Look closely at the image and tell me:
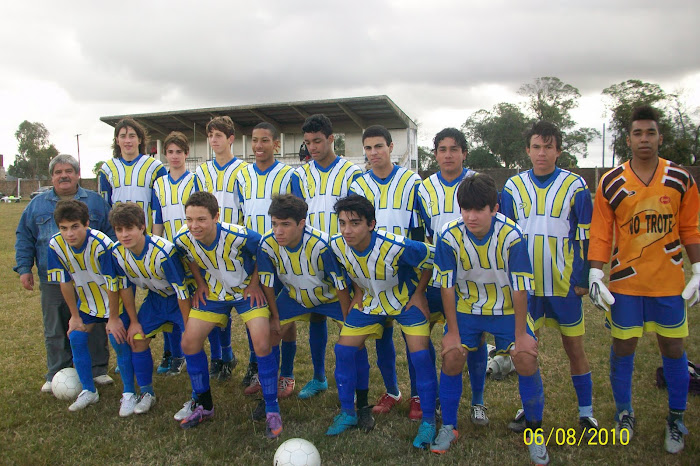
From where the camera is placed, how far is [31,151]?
66.8 metres

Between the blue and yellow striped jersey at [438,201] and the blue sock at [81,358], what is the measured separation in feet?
8.89

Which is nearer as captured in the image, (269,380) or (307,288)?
(269,380)

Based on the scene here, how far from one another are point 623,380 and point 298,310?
2.16 metres

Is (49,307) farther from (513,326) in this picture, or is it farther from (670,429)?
(670,429)

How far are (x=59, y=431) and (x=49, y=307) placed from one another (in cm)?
115

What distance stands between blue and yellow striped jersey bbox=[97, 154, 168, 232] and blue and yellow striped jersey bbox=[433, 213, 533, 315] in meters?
2.73

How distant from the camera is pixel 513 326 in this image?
2.90 metres

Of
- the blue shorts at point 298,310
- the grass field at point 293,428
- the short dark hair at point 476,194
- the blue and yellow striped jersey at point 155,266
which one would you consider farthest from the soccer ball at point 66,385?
the short dark hair at point 476,194

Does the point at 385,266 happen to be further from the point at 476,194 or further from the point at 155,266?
the point at 155,266

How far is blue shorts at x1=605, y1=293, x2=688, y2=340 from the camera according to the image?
2.91m

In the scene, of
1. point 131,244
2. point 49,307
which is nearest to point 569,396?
point 131,244

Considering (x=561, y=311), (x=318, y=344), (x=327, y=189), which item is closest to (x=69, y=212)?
(x=327, y=189)

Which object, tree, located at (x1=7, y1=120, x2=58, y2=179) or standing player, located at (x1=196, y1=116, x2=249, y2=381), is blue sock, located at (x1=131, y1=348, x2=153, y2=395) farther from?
tree, located at (x1=7, y1=120, x2=58, y2=179)

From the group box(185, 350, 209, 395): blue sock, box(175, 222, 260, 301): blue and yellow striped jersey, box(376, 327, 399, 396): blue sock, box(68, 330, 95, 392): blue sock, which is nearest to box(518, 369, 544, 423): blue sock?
box(376, 327, 399, 396): blue sock
